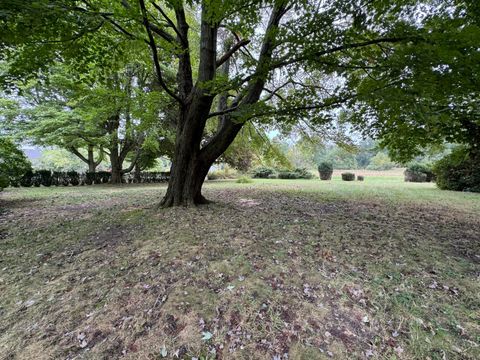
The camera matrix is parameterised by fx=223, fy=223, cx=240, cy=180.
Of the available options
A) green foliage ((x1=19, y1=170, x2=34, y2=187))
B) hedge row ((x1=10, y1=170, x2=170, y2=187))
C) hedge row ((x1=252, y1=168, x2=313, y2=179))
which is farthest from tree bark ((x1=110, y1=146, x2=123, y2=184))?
hedge row ((x1=252, y1=168, x2=313, y2=179))

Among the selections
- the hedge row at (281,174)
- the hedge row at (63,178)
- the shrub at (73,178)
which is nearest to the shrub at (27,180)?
the hedge row at (63,178)

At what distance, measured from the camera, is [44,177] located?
13164 millimetres

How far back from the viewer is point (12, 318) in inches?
83.6

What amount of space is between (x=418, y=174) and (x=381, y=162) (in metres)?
19.7

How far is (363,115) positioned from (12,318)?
5.96 m

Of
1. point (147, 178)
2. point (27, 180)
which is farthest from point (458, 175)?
point (27, 180)

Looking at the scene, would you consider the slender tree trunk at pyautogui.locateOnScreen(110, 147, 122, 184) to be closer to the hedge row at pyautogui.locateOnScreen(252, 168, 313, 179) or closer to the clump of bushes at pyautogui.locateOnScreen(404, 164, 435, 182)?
the hedge row at pyautogui.locateOnScreen(252, 168, 313, 179)

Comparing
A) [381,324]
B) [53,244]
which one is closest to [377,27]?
[381,324]

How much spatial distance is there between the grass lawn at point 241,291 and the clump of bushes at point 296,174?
16308 mm

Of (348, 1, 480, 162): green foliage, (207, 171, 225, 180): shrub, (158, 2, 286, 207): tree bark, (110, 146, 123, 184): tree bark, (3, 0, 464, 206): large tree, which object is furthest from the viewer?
(207, 171, 225, 180): shrub

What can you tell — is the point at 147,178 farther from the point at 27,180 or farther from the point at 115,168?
the point at 27,180

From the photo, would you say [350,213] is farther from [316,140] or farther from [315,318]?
[316,140]

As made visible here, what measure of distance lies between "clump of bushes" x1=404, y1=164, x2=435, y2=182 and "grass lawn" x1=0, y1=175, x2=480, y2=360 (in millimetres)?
15469

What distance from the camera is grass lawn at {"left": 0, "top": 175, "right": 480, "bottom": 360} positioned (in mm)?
Result: 1815
